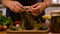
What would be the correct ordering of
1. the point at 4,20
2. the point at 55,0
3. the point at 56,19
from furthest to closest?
the point at 55,0, the point at 4,20, the point at 56,19

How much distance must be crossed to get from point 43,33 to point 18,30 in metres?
0.14

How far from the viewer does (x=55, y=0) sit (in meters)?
1.95

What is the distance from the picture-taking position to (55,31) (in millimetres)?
762

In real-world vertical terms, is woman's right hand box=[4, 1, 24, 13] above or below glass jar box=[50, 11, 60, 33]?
above

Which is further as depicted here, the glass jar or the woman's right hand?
the woman's right hand

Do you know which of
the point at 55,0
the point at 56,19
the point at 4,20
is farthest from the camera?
the point at 55,0

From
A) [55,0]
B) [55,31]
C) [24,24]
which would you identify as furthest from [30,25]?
[55,0]

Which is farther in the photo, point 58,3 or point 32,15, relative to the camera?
point 58,3

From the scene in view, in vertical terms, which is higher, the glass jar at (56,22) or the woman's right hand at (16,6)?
the woman's right hand at (16,6)

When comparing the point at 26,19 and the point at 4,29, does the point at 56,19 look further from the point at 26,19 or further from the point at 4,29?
the point at 4,29

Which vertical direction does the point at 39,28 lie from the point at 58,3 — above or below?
below

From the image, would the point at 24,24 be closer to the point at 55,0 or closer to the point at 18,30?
the point at 18,30

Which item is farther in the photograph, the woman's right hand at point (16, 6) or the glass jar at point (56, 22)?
the woman's right hand at point (16, 6)

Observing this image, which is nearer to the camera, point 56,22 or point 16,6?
point 56,22
